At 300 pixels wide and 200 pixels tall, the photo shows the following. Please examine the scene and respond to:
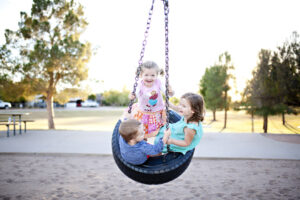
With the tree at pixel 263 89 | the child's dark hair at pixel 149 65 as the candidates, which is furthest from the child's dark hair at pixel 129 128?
the tree at pixel 263 89

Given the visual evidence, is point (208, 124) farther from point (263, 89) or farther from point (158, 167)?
point (158, 167)

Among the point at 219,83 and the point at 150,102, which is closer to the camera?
the point at 150,102

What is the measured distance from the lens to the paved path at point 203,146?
926 centimetres

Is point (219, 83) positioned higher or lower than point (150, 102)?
higher

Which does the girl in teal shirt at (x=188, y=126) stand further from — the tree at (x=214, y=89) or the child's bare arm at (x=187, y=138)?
the tree at (x=214, y=89)

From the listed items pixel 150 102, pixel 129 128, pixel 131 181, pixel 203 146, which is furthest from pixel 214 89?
pixel 129 128

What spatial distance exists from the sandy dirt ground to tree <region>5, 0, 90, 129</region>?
7257mm

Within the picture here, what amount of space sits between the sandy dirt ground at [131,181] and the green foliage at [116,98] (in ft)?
216

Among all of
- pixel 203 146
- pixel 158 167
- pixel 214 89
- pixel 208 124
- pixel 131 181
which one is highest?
pixel 214 89

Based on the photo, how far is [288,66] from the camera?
484 inches

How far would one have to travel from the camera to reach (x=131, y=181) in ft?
25.6

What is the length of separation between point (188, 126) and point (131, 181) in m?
5.70

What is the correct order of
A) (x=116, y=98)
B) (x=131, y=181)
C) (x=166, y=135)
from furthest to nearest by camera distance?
(x=116, y=98)
(x=131, y=181)
(x=166, y=135)

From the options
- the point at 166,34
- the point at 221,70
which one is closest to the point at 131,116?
the point at 166,34
